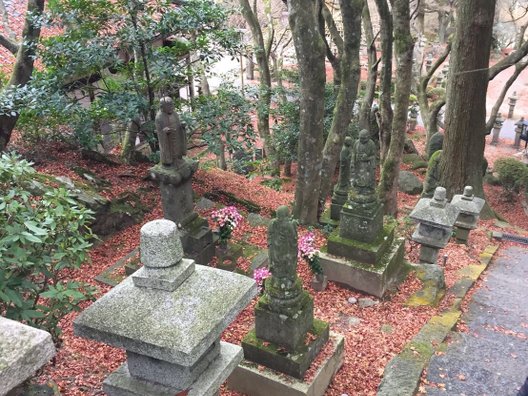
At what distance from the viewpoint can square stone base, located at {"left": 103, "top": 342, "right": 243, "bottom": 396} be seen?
422cm

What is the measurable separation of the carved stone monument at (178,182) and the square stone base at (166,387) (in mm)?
3927

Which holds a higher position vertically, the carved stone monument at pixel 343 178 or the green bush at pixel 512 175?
the carved stone monument at pixel 343 178

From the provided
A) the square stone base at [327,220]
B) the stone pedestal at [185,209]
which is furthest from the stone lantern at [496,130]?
the stone pedestal at [185,209]

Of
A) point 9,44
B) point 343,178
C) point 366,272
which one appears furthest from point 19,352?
point 9,44

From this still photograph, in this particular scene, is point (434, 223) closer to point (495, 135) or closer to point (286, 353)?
point (286, 353)

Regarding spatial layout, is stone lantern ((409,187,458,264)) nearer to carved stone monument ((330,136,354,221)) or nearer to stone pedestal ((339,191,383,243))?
stone pedestal ((339,191,383,243))

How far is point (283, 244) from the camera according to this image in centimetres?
564

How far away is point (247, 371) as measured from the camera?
599 cm

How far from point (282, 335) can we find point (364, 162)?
3587mm

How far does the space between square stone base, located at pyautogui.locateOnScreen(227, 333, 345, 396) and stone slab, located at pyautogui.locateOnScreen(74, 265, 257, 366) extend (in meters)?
2.18

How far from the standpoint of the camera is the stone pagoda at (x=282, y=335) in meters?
5.69

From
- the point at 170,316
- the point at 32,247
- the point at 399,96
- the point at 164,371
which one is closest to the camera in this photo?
the point at 170,316

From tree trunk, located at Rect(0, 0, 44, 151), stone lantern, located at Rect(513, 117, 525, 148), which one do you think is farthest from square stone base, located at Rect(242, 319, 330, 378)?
stone lantern, located at Rect(513, 117, 525, 148)

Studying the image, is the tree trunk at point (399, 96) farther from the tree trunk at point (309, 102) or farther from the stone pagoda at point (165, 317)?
the stone pagoda at point (165, 317)
